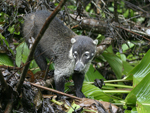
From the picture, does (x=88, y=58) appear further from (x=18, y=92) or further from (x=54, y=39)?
(x=18, y=92)

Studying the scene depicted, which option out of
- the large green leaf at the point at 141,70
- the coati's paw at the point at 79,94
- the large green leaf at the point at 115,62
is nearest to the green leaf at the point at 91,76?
the large green leaf at the point at 115,62

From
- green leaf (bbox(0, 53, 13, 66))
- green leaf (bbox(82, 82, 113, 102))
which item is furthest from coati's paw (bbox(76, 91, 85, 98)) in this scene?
green leaf (bbox(0, 53, 13, 66))

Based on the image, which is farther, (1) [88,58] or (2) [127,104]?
(1) [88,58]

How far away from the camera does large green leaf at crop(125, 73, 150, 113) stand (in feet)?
9.11

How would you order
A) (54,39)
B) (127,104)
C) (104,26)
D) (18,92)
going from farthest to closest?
(104,26) → (54,39) → (127,104) → (18,92)

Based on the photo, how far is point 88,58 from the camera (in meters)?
3.68

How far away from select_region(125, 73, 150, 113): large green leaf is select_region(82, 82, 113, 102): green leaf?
1.95 ft

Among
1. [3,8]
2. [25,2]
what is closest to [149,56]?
[25,2]

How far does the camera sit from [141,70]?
11.9ft

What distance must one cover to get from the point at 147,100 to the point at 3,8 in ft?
11.5

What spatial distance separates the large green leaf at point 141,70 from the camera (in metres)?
3.48

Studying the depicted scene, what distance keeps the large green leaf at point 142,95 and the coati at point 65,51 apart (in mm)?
1094

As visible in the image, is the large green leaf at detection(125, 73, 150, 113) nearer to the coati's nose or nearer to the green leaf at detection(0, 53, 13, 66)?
the coati's nose

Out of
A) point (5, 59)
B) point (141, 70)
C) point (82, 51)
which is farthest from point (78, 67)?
point (5, 59)
